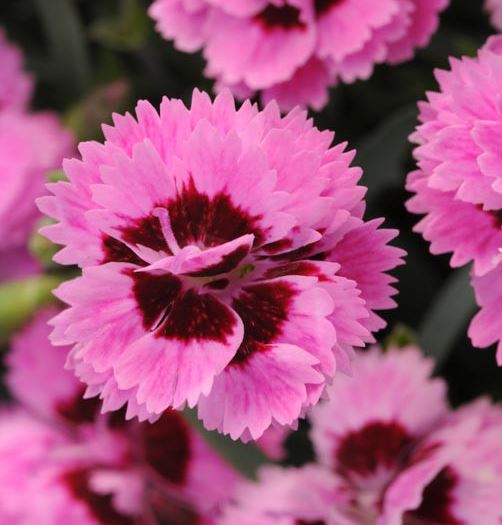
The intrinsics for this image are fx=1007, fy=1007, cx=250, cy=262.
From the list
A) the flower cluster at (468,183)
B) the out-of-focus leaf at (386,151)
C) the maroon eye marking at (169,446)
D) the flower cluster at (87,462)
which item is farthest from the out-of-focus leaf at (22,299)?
the flower cluster at (468,183)

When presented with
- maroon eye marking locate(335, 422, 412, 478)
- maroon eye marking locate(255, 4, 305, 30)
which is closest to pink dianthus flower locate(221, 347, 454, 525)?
maroon eye marking locate(335, 422, 412, 478)

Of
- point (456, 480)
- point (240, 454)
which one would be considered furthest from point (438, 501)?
point (240, 454)

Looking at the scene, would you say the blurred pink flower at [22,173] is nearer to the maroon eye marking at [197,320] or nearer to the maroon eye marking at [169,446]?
the maroon eye marking at [169,446]

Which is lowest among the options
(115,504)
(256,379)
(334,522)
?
(115,504)

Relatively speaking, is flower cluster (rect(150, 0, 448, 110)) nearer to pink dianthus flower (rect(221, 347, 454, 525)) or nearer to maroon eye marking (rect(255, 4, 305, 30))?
maroon eye marking (rect(255, 4, 305, 30))

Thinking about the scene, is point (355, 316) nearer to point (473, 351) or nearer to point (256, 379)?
point (256, 379)

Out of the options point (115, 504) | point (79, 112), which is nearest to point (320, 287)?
point (115, 504)

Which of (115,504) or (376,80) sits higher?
(376,80)
